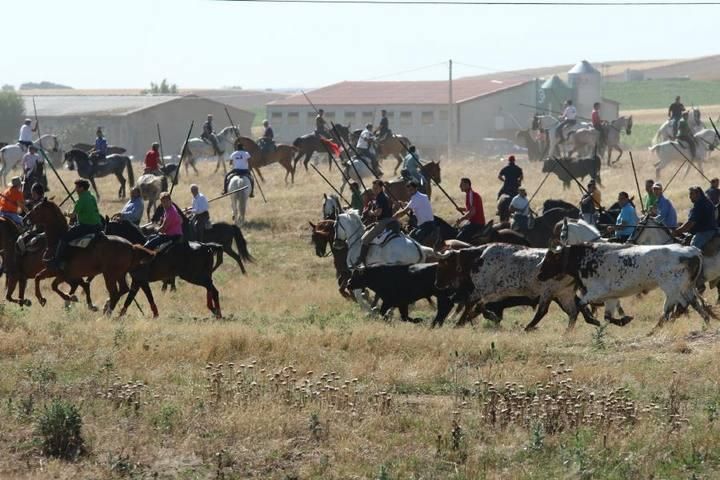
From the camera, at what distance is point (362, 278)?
21.0 meters

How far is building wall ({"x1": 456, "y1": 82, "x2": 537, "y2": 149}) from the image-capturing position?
8462cm

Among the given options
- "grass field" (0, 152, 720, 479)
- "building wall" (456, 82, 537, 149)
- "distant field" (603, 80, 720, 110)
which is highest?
"grass field" (0, 152, 720, 479)

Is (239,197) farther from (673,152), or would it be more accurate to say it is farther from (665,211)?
(665,211)

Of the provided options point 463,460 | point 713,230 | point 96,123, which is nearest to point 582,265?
point 713,230

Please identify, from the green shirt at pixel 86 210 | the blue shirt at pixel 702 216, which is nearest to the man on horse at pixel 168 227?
the green shirt at pixel 86 210

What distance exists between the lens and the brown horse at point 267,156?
44.6 m

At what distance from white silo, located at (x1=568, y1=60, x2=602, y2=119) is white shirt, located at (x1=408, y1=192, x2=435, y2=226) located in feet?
220

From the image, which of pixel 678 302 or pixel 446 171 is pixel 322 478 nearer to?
pixel 678 302

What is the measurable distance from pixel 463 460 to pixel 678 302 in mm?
7138

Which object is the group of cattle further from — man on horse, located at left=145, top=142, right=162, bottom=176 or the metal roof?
the metal roof

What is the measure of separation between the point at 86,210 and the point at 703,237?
28.8 ft

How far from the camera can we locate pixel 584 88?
3511 inches

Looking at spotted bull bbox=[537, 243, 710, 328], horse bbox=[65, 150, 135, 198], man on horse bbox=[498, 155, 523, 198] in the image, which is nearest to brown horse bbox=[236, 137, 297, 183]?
horse bbox=[65, 150, 135, 198]

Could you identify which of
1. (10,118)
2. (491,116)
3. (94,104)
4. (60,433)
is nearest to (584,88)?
(491,116)
